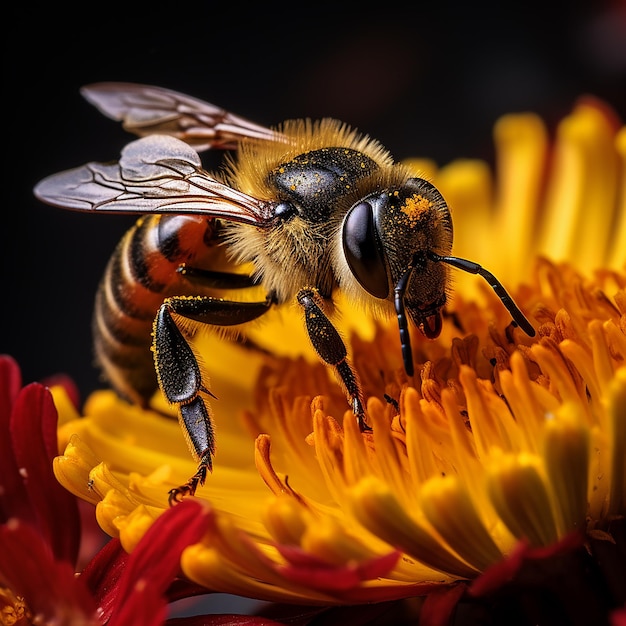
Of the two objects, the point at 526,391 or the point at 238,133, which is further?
the point at 238,133

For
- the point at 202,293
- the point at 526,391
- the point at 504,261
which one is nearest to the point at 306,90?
the point at 504,261

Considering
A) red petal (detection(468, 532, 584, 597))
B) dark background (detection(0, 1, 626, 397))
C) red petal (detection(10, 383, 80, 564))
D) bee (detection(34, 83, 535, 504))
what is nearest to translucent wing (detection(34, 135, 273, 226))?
bee (detection(34, 83, 535, 504))

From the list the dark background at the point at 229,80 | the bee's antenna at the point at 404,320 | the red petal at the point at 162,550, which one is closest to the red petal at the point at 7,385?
the red petal at the point at 162,550

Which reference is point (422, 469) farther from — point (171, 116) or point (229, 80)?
point (229, 80)

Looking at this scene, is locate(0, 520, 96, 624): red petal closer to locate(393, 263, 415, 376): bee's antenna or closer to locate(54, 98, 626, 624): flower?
locate(54, 98, 626, 624): flower

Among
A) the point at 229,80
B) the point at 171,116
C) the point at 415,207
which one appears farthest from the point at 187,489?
the point at 229,80

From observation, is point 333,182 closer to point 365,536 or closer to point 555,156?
point 365,536
